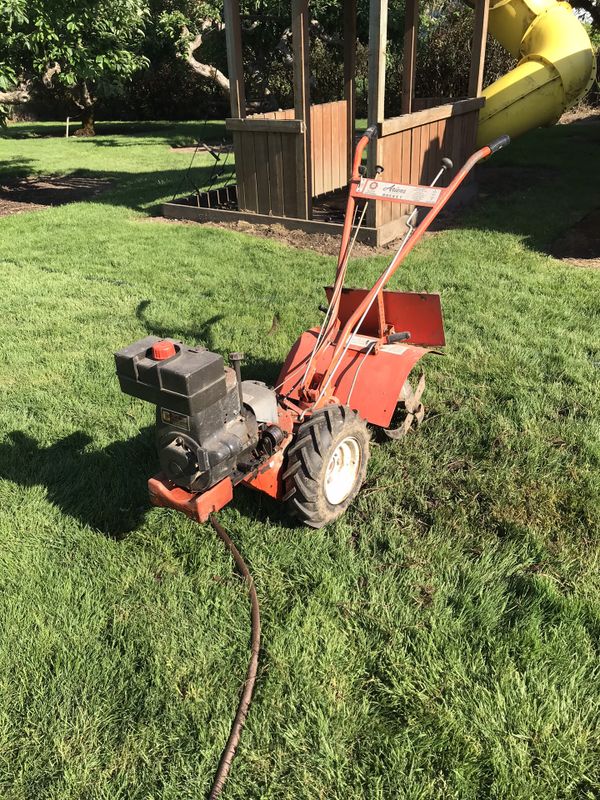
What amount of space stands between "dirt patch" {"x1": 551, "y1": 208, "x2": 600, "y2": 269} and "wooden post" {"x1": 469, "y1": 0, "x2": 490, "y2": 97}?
312cm

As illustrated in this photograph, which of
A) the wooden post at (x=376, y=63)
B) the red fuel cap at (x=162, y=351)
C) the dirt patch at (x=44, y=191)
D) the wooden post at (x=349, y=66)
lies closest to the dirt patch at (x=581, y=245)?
the wooden post at (x=376, y=63)

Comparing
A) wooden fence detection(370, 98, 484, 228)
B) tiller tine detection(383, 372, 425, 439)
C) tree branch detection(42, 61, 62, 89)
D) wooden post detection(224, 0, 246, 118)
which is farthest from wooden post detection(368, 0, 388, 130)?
tree branch detection(42, 61, 62, 89)

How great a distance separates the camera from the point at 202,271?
20.4 feet

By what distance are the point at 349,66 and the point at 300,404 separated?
25.7 ft

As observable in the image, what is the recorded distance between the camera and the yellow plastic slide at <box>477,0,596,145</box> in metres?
9.62

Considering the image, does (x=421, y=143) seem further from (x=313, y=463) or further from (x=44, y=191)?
(x=44, y=191)

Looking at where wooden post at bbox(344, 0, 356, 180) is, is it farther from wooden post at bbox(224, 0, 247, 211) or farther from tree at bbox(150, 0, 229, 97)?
tree at bbox(150, 0, 229, 97)

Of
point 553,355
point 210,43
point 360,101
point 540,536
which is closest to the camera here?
point 540,536

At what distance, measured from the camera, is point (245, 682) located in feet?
7.03

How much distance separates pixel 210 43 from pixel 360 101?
5719 millimetres

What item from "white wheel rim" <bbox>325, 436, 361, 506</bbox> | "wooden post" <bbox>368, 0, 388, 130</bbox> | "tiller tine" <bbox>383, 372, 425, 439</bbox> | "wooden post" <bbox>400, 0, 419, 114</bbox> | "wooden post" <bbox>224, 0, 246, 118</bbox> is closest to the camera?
"white wheel rim" <bbox>325, 436, 361, 506</bbox>

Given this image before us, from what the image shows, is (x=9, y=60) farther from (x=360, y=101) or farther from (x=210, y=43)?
(x=360, y=101)

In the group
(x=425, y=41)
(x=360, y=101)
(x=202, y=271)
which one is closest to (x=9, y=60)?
(x=202, y=271)

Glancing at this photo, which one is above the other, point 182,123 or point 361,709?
point 182,123
